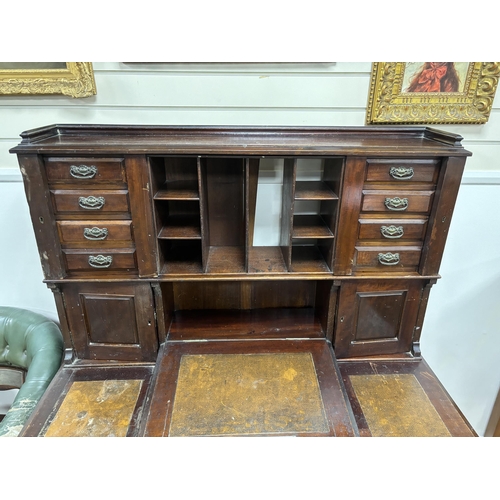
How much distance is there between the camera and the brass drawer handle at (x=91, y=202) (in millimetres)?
1309

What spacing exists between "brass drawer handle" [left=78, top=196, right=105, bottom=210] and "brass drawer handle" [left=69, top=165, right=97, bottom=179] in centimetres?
8

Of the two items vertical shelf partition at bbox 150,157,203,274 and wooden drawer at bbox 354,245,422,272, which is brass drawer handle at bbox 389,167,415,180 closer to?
wooden drawer at bbox 354,245,422,272

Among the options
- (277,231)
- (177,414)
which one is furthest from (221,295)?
(177,414)

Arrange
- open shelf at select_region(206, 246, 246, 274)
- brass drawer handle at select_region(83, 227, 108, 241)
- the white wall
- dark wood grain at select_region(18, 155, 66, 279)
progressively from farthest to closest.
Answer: the white wall → open shelf at select_region(206, 246, 246, 274) → brass drawer handle at select_region(83, 227, 108, 241) → dark wood grain at select_region(18, 155, 66, 279)

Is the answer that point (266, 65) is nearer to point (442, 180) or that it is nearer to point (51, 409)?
point (442, 180)

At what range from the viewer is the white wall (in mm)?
1596

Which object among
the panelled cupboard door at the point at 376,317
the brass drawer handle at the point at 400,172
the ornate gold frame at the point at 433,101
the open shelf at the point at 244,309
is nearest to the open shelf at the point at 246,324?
the open shelf at the point at 244,309

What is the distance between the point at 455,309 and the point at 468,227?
52 cm

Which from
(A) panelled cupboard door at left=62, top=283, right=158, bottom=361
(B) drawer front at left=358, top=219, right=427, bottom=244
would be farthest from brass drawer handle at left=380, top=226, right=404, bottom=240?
(A) panelled cupboard door at left=62, top=283, right=158, bottom=361

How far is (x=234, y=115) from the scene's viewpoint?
5.44 feet

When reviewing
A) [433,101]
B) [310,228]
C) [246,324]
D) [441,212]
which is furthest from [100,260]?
[433,101]

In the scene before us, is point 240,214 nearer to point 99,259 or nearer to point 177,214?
point 177,214

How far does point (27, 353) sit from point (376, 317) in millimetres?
1707

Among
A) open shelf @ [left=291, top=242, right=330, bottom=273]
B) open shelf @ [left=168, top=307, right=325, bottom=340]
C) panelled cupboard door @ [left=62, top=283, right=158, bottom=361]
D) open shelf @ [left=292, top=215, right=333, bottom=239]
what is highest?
open shelf @ [left=292, top=215, right=333, bottom=239]
